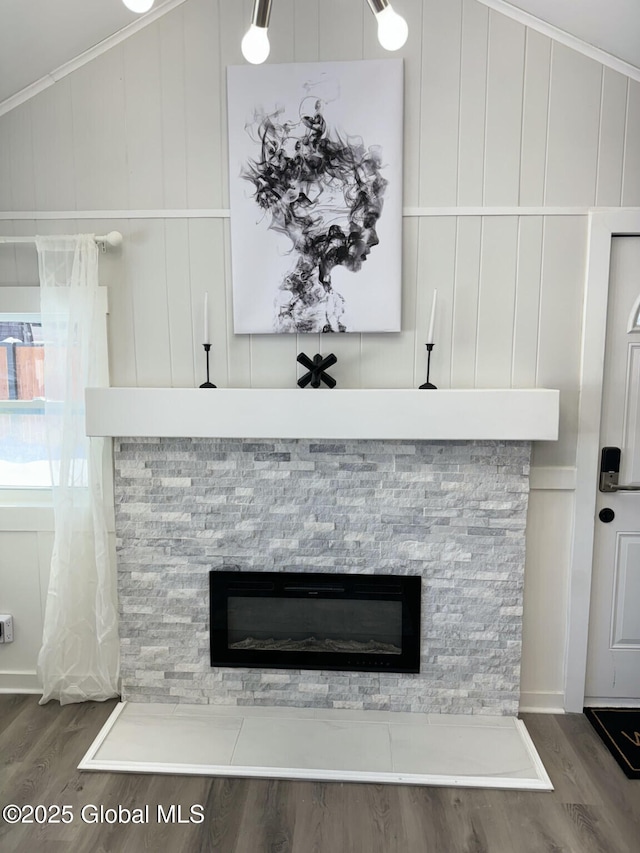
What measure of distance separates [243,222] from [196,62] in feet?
2.05

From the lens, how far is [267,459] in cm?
228

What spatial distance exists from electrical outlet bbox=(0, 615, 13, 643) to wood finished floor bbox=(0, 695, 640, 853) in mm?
466

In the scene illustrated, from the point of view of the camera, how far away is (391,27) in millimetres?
1200

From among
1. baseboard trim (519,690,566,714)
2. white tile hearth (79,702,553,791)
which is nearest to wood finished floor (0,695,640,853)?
white tile hearth (79,702,553,791)

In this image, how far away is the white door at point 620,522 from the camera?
2.25m

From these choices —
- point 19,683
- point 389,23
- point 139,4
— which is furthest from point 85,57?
point 19,683

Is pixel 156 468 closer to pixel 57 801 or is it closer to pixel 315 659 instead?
pixel 315 659

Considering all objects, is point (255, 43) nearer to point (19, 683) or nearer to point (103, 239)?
point (103, 239)

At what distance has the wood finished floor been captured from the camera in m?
1.75

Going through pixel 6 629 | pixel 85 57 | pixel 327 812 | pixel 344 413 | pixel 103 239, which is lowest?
pixel 327 812

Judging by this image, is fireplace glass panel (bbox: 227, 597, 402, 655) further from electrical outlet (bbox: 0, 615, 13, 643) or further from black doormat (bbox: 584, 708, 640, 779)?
electrical outlet (bbox: 0, 615, 13, 643)

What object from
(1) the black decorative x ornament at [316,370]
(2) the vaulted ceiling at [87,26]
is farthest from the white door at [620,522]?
(1) the black decorative x ornament at [316,370]

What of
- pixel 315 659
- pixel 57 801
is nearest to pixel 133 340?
pixel 315 659

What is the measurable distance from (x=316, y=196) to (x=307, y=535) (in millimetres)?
1332
